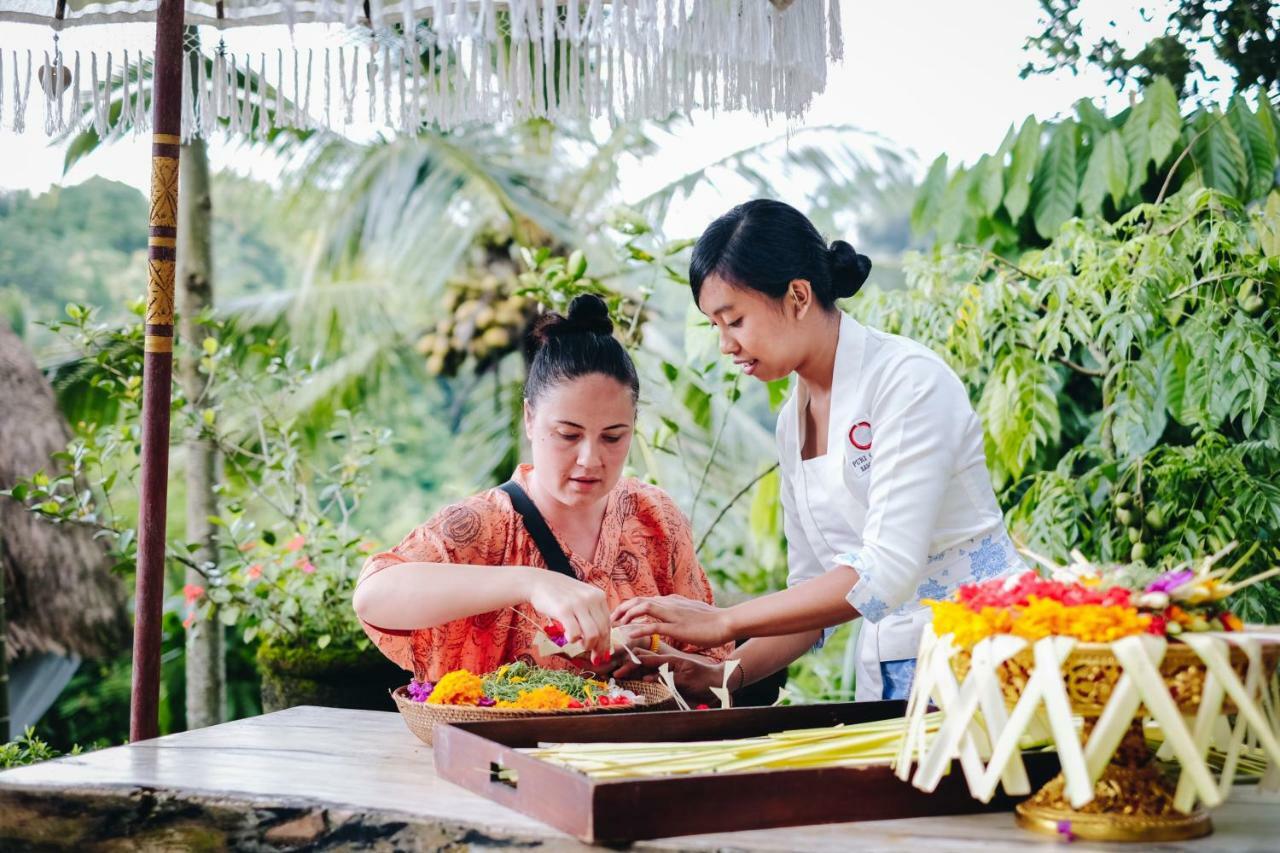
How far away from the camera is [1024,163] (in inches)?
163

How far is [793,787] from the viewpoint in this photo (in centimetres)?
152

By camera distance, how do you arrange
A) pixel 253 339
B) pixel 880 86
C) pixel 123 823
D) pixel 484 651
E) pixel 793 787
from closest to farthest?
1. pixel 793 787
2. pixel 123 823
3. pixel 484 651
4. pixel 253 339
5. pixel 880 86

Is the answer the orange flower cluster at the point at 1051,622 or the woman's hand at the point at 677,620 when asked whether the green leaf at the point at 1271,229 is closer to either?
the woman's hand at the point at 677,620

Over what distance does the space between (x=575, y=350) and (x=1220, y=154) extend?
Result: 7.82ft

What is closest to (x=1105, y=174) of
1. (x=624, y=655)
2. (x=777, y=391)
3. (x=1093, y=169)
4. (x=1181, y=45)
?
(x=1093, y=169)

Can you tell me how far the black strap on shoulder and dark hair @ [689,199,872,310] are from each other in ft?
1.73

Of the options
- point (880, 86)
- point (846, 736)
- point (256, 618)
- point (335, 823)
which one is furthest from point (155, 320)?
point (880, 86)

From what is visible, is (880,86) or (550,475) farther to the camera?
(880,86)

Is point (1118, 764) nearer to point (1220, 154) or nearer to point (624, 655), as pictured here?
point (624, 655)

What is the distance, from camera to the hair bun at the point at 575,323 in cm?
259

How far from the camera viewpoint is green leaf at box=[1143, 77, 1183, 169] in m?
3.82

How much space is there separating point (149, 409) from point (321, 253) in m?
5.94

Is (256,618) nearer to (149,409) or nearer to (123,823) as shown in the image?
(149,409)

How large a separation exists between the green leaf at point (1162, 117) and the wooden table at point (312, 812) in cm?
261
